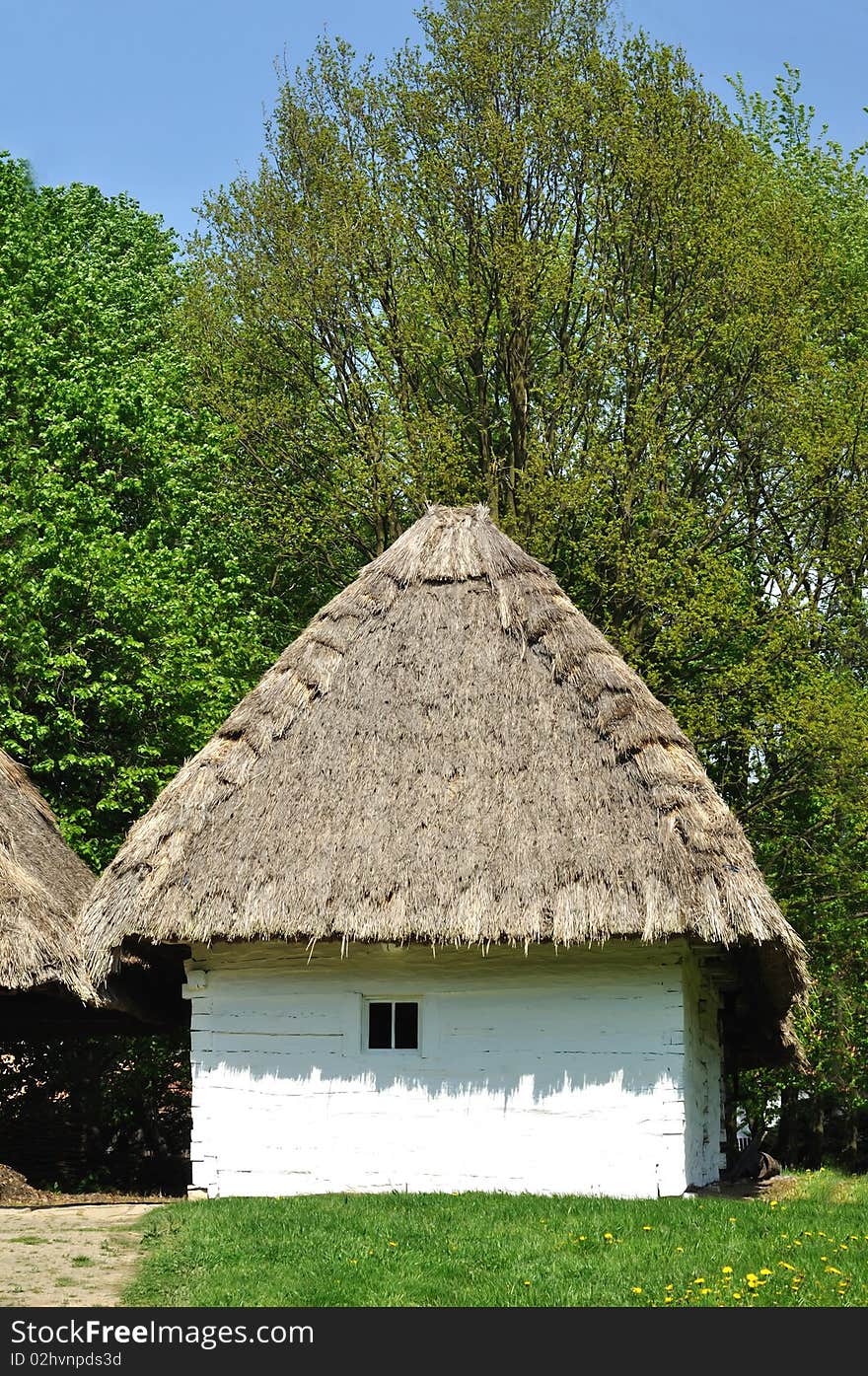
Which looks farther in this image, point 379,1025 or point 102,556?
point 102,556

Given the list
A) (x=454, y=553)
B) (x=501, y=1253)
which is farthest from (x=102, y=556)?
(x=501, y=1253)

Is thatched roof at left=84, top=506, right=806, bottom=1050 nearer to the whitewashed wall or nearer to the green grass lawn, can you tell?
the whitewashed wall

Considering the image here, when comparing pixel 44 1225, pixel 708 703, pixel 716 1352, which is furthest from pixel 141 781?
pixel 716 1352

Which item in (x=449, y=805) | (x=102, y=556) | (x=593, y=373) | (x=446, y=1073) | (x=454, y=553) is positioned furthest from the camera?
(x=593, y=373)

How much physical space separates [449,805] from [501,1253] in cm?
491

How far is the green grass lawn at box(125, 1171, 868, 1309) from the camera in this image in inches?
327

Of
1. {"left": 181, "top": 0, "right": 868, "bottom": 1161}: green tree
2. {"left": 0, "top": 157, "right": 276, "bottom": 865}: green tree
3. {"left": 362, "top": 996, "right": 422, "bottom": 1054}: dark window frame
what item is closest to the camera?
{"left": 362, "top": 996, "right": 422, "bottom": 1054}: dark window frame

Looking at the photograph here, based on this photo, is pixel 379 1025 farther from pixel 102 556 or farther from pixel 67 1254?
pixel 102 556

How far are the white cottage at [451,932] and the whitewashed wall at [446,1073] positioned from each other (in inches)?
0.8

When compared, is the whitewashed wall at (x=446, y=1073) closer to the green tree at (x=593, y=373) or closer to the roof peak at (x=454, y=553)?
the roof peak at (x=454, y=553)

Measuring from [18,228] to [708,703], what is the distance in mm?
13650

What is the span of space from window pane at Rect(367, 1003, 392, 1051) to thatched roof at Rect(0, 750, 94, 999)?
271 cm

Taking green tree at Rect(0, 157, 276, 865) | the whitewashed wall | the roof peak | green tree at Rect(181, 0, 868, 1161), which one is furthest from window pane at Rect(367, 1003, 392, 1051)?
green tree at Rect(181, 0, 868, 1161)

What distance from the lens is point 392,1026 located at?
44.8 ft
